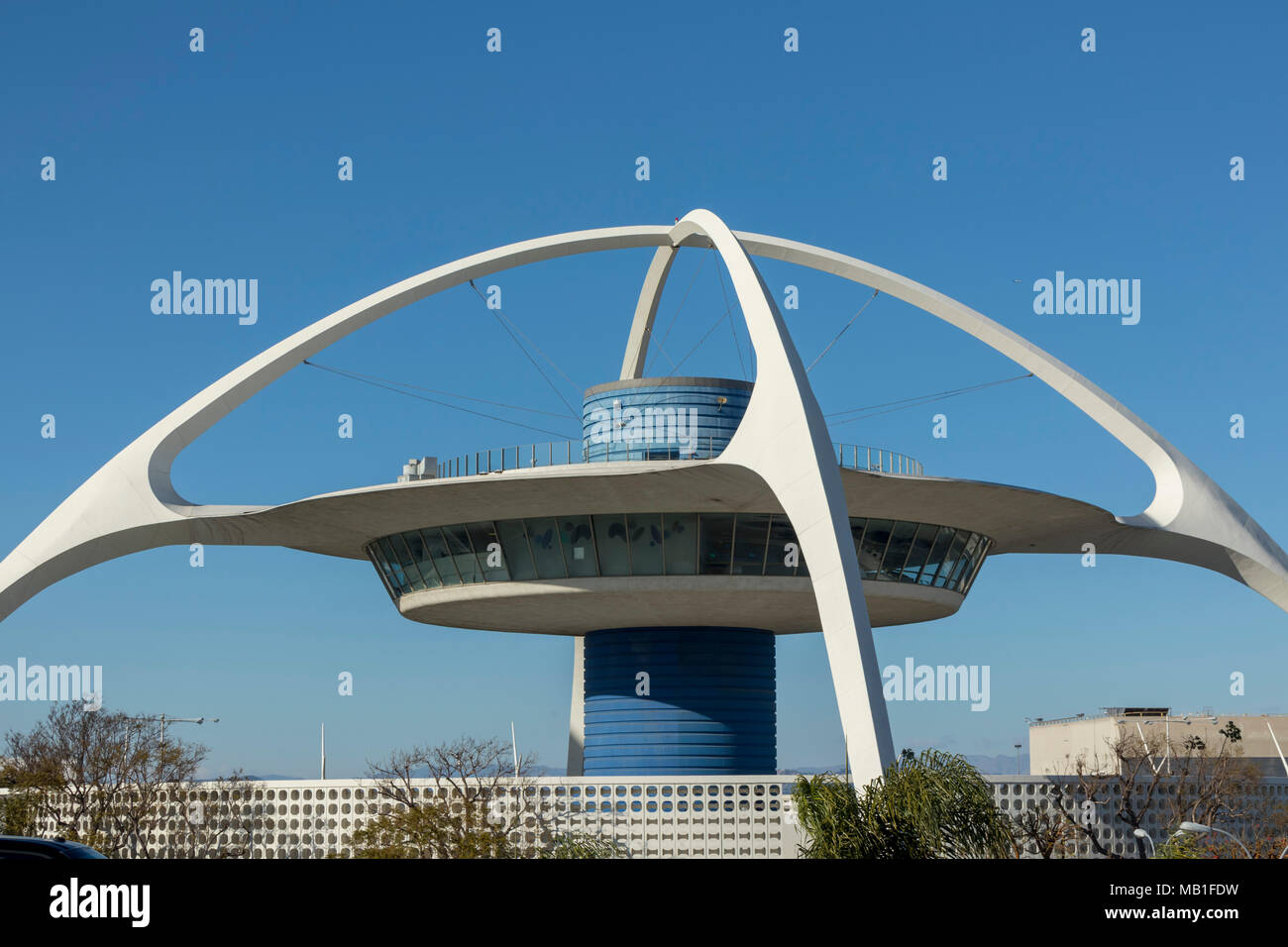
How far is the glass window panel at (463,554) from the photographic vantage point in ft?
128

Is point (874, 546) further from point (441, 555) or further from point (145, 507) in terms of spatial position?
Result: point (145, 507)

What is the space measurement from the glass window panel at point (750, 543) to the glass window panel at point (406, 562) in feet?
32.3

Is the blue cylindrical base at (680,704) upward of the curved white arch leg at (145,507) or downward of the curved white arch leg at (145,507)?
downward

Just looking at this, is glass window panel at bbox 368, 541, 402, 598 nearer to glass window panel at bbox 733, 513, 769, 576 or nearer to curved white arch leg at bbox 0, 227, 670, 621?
curved white arch leg at bbox 0, 227, 670, 621

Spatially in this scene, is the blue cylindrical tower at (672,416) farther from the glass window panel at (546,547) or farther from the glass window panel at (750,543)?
the glass window panel at (546,547)

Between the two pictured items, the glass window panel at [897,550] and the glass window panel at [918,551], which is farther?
the glass window panel at [918,551]

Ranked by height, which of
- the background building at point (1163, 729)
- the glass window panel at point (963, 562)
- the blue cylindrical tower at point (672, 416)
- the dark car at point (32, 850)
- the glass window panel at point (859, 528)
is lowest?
the background building at point (1163, 729)

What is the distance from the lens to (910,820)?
2292 centimetres

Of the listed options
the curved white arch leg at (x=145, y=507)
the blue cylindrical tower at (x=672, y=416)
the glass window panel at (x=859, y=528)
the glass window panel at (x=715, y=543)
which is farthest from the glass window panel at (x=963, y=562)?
the curved white arch leg at (x=145, y=507)

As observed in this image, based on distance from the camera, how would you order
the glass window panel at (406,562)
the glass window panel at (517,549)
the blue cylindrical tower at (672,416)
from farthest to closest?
the blue cylindrical tower at (672,416)
the glass window panel at (406,562)
the glass window panel at (517,549)

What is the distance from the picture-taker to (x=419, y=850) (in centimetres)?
3169

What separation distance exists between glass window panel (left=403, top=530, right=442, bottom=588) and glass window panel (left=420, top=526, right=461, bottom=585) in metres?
0.18

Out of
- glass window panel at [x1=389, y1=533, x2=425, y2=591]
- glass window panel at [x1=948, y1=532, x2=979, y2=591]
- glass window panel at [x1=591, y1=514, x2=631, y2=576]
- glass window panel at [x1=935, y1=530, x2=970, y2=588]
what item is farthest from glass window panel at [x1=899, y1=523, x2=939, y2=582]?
glass window panel at [x1=389, y1=533, x2=425, y2=591]
